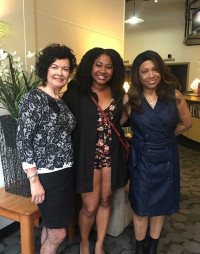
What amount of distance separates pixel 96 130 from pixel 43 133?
1.44 feet

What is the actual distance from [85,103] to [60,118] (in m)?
0.34

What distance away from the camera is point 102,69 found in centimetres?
170

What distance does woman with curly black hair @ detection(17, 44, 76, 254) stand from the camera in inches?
50.5

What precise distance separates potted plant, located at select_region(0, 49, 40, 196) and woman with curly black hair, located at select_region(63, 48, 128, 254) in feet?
1.06

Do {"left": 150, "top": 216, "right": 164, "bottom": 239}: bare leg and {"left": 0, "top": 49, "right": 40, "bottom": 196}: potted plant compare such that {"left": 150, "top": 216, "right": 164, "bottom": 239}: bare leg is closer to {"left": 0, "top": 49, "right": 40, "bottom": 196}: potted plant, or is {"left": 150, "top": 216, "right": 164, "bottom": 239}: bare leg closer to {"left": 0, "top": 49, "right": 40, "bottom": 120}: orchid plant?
{"left": 0, "top": 49, "right": 40, "bottom": 196}: potted plant

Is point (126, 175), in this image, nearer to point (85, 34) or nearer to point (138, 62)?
point (138, 62)

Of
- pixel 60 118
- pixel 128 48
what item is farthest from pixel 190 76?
pixel 60 118

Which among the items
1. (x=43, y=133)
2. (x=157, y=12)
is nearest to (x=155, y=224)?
(x=43, y=133)

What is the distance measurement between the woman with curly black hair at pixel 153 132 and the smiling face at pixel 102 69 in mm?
188

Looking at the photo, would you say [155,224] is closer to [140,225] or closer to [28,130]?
[140,225]

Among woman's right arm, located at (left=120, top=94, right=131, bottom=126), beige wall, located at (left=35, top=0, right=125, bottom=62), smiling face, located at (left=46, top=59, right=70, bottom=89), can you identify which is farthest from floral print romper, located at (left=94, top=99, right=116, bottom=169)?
beige wall, located at (left=35, top=0, right=125, bottom=62)

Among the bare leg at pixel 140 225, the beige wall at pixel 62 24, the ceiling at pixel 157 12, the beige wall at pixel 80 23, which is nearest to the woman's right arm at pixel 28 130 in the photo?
the beige wall at pixel 62 24

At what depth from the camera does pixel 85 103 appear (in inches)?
66.6

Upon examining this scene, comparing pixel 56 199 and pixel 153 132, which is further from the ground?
pixel 153 132
